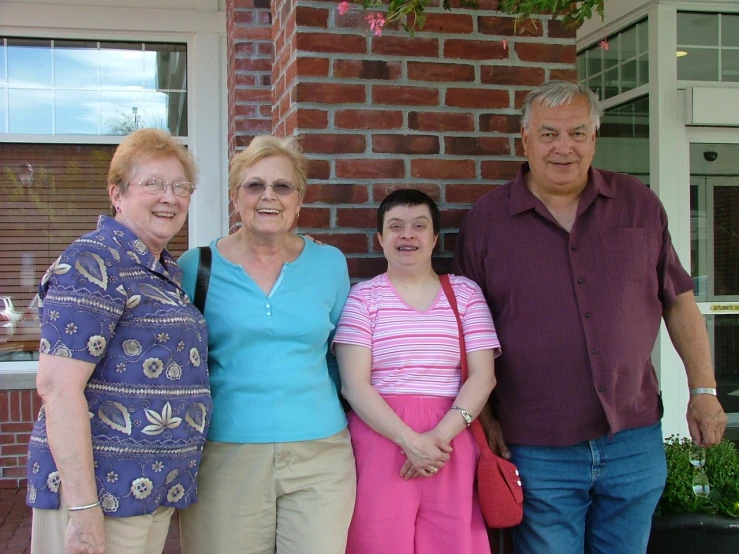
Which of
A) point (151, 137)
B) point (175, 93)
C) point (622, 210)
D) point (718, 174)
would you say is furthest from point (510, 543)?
point (175, 93)

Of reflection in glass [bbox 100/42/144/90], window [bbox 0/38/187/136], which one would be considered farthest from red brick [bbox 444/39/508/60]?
reflection in glass [bbox 100/42/144/90]

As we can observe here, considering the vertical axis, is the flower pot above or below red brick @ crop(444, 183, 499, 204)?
below

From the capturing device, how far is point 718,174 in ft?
17.5

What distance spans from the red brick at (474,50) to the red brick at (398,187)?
0.58 m

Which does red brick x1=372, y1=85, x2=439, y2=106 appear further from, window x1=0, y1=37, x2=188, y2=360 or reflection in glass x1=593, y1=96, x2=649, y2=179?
window x1=0, y1=37, x2=188, y2=360

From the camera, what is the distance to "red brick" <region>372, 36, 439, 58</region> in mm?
3137

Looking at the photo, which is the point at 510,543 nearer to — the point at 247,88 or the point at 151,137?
the point at 151,137

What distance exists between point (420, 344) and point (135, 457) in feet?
3.29

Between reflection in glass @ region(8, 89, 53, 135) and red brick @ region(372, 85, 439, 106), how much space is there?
356 centimetres

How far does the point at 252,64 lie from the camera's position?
488 centimetres

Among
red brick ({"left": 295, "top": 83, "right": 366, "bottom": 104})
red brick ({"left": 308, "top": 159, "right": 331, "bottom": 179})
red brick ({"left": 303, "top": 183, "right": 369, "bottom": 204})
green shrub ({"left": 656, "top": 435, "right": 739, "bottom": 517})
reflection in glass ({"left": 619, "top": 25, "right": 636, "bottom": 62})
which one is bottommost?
green shrub ({"left": 656, "top": 435, "right": 739, "bottom": 517})

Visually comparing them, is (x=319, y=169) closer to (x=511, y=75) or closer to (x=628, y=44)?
(x=511, y=75)

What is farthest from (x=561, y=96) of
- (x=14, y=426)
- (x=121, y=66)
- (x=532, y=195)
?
(x=14, y=426)

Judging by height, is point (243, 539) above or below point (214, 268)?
below
